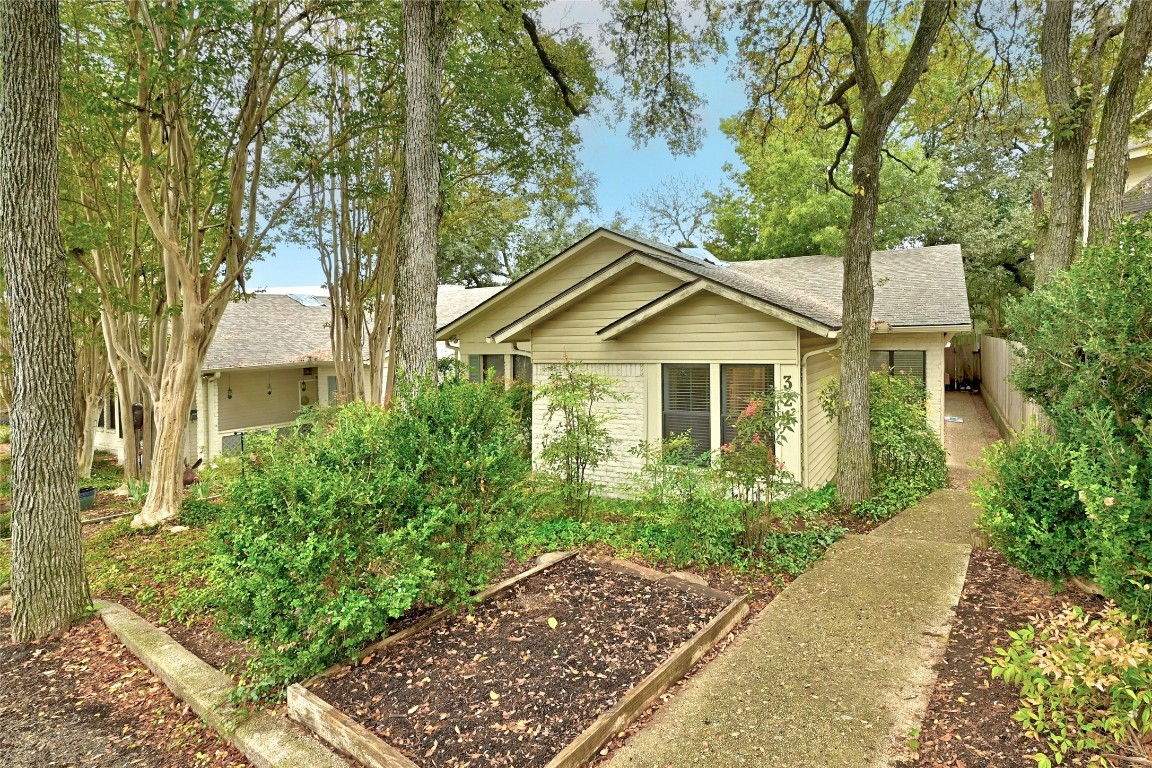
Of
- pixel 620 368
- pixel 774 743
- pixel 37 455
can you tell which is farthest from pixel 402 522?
pixel 620 368

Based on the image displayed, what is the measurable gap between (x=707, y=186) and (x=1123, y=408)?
83.0 ft

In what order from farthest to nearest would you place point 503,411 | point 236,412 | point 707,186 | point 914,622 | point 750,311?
1. point 707,186
2. point 236,412
3. point 750,311
4. point 503,411
5. point 914,622

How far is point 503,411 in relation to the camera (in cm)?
461

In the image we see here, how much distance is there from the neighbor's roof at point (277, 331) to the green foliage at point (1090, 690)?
579 inches

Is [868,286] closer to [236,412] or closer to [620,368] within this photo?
[620,368]

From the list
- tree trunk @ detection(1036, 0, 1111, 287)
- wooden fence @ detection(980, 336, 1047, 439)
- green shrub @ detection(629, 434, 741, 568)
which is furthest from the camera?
wooden fence @ detection(980, 336, 1047, 439)

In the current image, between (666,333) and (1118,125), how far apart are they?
5.75 meters

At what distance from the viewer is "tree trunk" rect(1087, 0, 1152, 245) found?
6008 millimetres

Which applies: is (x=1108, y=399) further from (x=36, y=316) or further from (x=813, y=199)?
(x=813, y=199)

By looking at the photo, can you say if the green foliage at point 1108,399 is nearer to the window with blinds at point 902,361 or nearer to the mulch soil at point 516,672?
the mulch soil at point 516,672

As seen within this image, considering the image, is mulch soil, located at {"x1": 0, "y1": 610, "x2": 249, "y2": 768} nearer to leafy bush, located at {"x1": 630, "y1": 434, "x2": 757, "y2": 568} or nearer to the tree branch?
leafy bush, located at {"x1": 630, "y1": 434, "x2": 757, "y2": 568}

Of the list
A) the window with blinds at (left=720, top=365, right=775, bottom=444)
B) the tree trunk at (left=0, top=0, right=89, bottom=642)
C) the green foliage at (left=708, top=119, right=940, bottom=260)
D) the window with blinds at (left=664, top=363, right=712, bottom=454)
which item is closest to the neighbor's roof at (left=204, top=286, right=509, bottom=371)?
the window with blinds at (left=664, top=363, right=712, bottom=454)

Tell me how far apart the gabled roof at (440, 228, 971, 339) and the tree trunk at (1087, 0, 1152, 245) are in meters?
2.56

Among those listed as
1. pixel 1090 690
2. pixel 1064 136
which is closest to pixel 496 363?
pixel 1064 136
